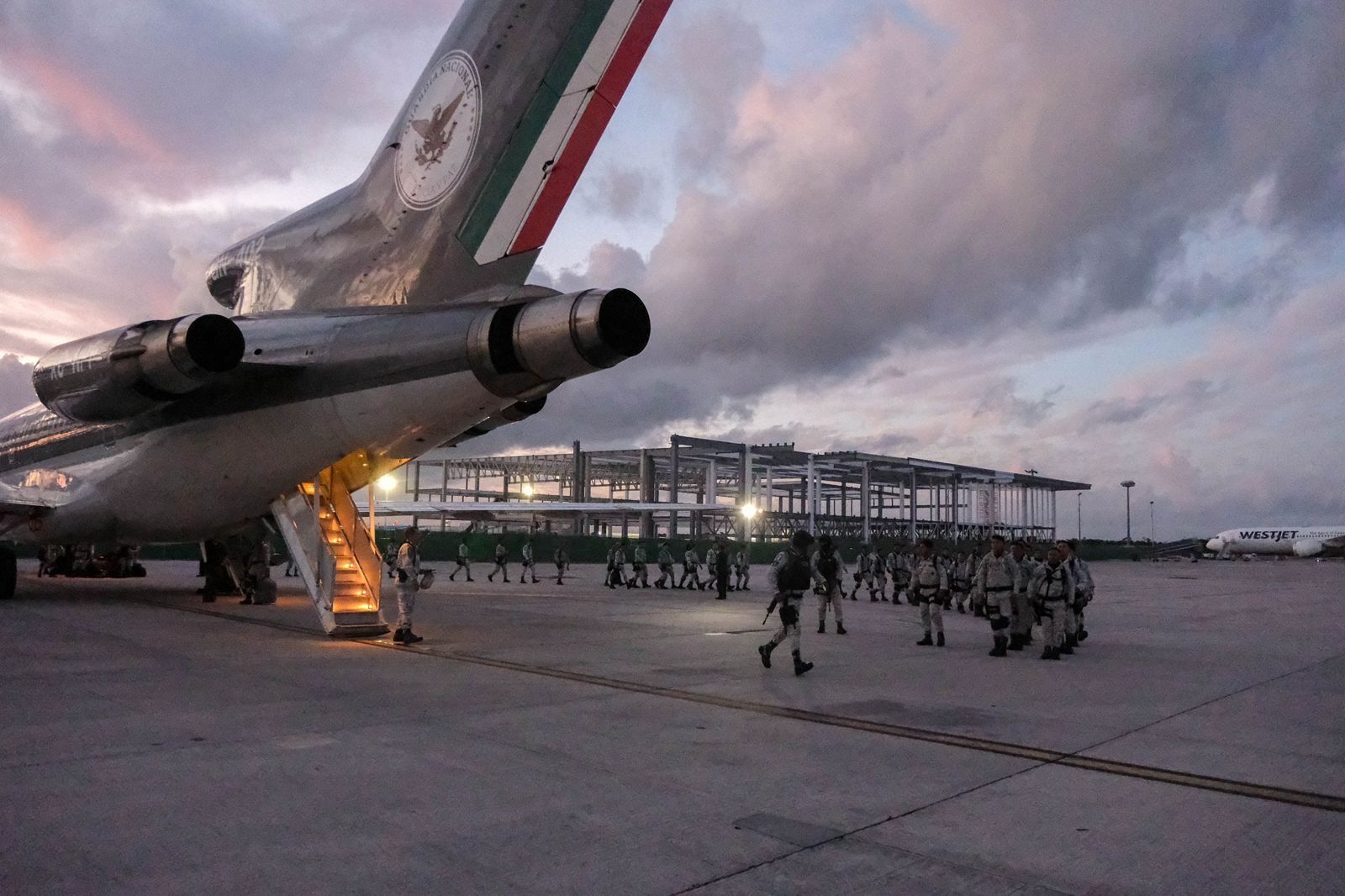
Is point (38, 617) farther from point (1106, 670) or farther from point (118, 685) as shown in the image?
point (1106, 670)

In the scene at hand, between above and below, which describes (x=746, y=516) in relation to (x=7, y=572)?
above

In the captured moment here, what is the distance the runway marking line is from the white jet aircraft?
8973 cm

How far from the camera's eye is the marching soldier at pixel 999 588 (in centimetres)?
1169

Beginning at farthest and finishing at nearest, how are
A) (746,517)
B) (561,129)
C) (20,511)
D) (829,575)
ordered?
(746,517) < (20,511) < (829,575) < (561,129)

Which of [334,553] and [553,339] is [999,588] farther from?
[334,553]

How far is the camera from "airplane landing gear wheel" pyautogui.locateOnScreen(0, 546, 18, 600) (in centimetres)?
1717

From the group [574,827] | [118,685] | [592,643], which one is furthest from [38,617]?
[574,827]

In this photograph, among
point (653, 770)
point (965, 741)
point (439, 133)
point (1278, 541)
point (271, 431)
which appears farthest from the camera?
point (1278, 541)

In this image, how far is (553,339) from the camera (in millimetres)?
9109

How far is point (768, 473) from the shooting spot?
205 feet

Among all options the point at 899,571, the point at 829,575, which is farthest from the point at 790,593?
the point at 899,571

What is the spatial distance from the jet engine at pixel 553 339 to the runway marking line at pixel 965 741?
320cm

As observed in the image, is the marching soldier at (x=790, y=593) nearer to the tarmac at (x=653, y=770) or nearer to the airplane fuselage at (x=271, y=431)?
the tarmac at (x=653, y=770)

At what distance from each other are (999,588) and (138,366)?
11.2 meters
